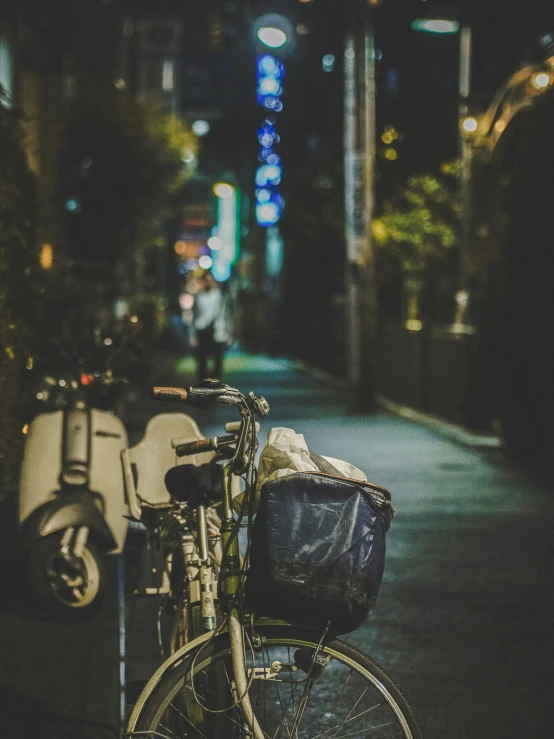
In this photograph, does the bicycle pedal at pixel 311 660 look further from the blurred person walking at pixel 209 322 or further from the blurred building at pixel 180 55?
the blurred building at pixel 180 55

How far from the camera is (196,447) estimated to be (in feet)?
12.9

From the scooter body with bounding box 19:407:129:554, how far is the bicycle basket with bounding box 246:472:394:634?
11.4 ft

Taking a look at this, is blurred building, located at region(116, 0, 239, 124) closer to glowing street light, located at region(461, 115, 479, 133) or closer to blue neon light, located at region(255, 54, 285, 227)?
blue neon light, located at region(255, 54, 285, 227)

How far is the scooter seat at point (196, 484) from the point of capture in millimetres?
4098

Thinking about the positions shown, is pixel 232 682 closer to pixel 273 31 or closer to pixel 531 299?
pixel 531 299

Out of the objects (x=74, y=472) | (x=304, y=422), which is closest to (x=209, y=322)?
(x=304, y=422)

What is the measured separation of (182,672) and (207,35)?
53098 millimetres

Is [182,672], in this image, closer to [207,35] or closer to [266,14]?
[266,14]

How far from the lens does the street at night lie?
3.35 m

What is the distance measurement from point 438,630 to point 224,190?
52571 mm

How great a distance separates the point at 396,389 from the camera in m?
19.9

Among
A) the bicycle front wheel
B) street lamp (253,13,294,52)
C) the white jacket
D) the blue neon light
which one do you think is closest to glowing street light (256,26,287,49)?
street lamp (253,13,294,52)

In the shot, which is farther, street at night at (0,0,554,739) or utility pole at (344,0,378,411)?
utility pole at (344,0,378,411)

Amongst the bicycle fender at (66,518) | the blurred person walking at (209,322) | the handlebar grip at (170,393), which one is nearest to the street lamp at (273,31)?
the blurred person walking at (209,322)
